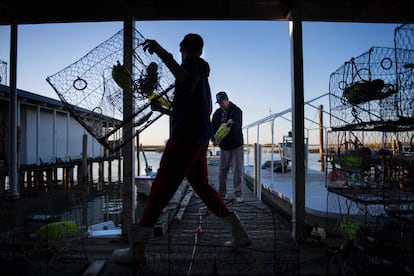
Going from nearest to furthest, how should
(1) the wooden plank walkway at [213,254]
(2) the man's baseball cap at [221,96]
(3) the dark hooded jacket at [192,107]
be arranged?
(1) the wooden plank walkway at [213,254] < (3) the dark hooded jacket at [192,107] < (2) the man's baseball cap at [221,96]

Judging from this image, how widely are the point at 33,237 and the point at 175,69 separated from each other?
2155mm

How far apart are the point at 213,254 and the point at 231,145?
244 centimetres

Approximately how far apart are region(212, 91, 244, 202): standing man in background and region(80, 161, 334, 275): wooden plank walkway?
1.31 m

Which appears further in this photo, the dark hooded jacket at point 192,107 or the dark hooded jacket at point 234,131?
the dark hooded jacket at point 234,131

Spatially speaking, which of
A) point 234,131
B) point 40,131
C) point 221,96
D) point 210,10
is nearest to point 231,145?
point 234,131

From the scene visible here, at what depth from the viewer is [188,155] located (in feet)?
7.55

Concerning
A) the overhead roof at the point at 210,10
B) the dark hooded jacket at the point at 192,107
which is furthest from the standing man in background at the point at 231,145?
the dark hooded jacket at the point at 192,107

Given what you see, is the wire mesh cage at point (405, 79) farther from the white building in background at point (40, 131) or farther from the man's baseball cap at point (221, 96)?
the white building in background at point (40, 131)

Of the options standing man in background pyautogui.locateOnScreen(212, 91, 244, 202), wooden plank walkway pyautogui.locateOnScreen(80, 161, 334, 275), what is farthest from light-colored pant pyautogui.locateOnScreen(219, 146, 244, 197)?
Result: wooden plank walkway pyautogui.locateOnScreen(80, 161, 334, 275)

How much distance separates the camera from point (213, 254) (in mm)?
2535

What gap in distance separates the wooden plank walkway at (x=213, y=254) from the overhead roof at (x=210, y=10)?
2242mm

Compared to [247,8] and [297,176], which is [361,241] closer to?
[297,176]

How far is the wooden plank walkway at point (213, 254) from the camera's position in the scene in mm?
2160

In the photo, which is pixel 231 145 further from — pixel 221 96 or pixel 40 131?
pixel 40 131
